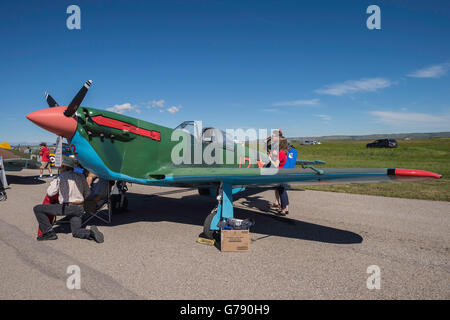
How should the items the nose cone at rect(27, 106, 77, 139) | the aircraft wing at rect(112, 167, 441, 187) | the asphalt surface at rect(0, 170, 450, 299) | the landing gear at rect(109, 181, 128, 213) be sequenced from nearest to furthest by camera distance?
the asphalt surface at rect(0, 170, 450, 299)
the aircraft wing at rect(112, 167, 441, 187)
the nose cone at rect(27, 106, 77, 139)
the landing gear at rect(109, 181, 128, 213)

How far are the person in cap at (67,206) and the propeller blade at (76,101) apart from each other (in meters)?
0.93

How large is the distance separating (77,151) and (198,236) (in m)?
2.63

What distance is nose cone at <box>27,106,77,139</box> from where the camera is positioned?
13.1ft

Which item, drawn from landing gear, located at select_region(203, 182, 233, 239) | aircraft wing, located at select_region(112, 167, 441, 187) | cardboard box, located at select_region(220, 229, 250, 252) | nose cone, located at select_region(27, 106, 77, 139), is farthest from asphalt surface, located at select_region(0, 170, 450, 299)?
nose cone, located at select_region(27, 106, 77, 139)

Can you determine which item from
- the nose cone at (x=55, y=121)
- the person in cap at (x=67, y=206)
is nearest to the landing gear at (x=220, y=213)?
the person in cap at (x=67, y=206)

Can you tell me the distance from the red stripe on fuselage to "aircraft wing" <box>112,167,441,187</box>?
740 mm

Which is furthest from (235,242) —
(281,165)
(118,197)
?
(118,197)

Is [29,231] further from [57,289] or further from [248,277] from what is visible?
[248,277]

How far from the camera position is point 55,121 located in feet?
13.3

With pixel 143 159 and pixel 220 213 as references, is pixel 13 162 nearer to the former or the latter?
pixel 143 159

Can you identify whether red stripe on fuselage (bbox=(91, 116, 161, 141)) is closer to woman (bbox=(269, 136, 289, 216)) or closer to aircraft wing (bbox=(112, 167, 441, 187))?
aircraft wing (bbox=(112, 167, 441, 187))

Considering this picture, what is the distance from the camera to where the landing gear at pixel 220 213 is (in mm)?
4469

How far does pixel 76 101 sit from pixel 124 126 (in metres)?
0.87
